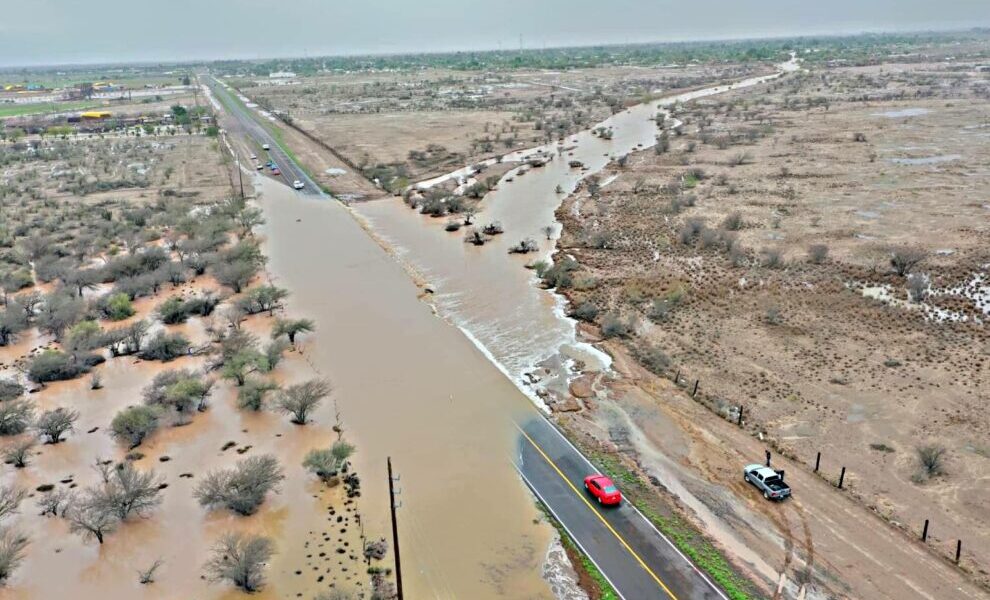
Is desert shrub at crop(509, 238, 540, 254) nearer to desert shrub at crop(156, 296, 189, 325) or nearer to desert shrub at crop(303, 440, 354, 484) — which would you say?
desert shrub at crop(156, 296, 189, 325)

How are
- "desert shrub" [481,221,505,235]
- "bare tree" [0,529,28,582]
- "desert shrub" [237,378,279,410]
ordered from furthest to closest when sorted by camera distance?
"desert shrub" [481,221,505,235] < "desert shrub" [237,378,279,410] < "bare tree" [0,529,28,582]

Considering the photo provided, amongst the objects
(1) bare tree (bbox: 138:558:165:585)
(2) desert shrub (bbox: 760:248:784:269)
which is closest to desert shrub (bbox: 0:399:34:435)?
(1) bare tree (bbox: 138:558:165:585)

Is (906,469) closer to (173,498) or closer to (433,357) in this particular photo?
(433,357)

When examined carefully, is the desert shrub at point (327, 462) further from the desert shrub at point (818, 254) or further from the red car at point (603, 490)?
the desert shrub at point (818, 254)

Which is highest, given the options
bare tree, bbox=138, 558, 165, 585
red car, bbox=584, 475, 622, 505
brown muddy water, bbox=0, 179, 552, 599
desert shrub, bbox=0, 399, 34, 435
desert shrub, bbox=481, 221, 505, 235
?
desert shrub, bbox=481, 221, 505, 235

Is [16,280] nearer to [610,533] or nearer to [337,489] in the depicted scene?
[337,489]

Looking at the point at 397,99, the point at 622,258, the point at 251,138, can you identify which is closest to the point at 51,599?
the point at 622,258

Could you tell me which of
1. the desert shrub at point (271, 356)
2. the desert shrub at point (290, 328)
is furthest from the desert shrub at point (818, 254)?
the desert shrub at point (271, 356)
